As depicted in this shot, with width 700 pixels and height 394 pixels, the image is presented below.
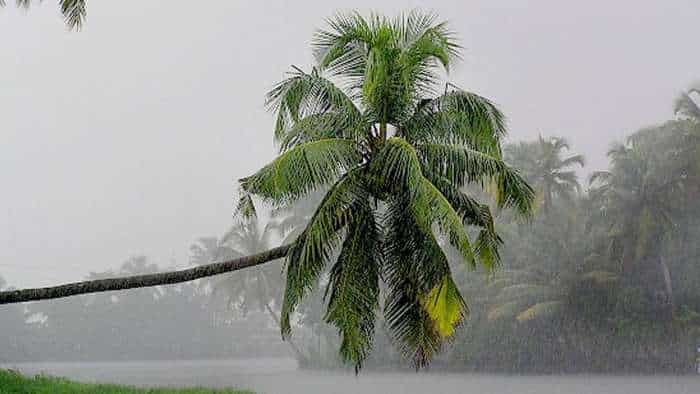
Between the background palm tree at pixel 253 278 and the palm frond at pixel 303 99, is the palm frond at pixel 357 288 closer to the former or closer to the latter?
the palm frond at pixel 303 99

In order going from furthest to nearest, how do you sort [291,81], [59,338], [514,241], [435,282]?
1. [59,338]
2. [514,241]
3. [291,81]
4. [435,282]

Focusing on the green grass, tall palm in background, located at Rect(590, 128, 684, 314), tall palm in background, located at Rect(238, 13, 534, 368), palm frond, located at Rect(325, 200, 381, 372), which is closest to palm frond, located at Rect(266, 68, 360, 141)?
tall palm in background, located at Rect(238, 13, 534, 368)

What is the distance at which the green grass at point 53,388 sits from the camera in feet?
42.6

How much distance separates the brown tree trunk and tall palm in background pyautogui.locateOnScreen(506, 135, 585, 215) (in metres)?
20.2

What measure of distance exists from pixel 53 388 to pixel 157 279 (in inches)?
232

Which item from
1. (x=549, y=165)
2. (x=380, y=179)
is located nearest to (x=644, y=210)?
(x=549, y=165)

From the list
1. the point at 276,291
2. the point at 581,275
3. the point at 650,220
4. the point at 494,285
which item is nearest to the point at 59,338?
the point at 276,291

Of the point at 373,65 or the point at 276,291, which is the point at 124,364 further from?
the point at 373,65

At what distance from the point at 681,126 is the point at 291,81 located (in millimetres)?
19408

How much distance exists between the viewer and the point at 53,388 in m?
13.6

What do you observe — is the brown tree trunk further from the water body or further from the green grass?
the water body

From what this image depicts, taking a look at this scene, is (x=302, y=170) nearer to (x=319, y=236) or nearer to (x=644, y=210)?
(x=319, y=236)

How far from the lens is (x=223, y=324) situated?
118 feet

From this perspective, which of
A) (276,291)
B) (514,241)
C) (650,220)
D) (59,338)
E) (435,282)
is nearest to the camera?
(435,282)
